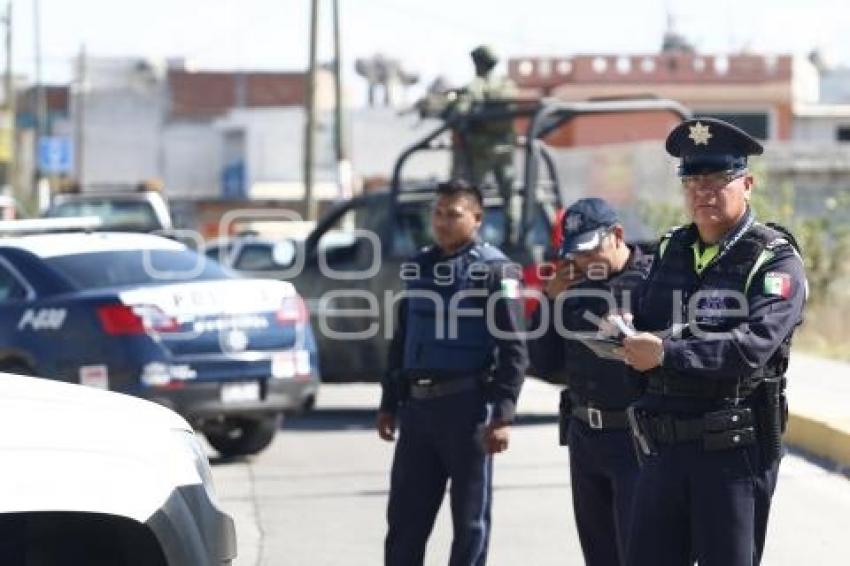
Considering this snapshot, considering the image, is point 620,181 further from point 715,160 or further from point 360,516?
point 715,160

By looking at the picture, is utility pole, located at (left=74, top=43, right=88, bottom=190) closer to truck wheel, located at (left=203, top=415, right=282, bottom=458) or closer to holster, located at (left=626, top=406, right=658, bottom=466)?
truck wheel, located at (left=203, top=415, right=282, bottom=458)

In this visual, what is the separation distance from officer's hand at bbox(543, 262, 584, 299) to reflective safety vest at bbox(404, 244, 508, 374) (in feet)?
2.66

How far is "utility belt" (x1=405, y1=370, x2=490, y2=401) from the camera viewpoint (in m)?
8.13

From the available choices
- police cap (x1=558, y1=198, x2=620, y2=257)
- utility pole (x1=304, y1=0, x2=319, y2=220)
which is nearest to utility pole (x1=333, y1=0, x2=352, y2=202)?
utility pole (x1=304, y1=0, x2=319, y2=220)

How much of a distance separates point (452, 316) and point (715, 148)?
93.1 inches

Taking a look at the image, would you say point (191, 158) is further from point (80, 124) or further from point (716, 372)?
point (716, 372)

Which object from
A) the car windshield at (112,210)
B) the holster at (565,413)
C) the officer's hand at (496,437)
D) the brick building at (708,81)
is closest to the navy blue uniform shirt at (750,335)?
the holster at (565,413)

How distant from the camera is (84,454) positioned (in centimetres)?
543

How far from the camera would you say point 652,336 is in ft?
19.0

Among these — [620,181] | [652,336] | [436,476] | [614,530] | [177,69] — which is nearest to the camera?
[652,336]

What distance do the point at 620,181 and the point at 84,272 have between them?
18019 millimetres

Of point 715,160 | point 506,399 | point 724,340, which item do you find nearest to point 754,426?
point 724,340

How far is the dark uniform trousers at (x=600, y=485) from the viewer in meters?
7.21

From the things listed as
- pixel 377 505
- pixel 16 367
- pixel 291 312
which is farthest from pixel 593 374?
pixel 16 367
